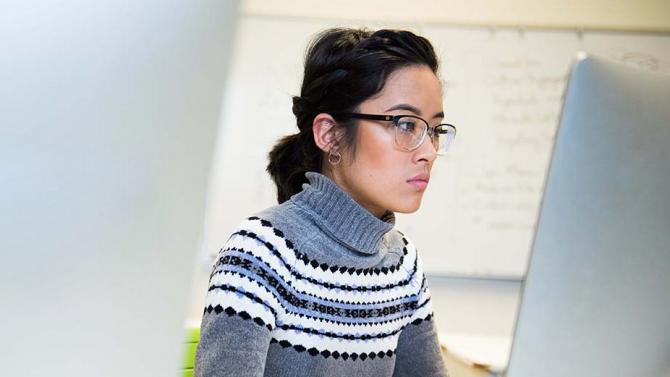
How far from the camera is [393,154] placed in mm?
957

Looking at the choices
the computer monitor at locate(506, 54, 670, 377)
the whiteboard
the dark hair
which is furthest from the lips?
the whiteboard

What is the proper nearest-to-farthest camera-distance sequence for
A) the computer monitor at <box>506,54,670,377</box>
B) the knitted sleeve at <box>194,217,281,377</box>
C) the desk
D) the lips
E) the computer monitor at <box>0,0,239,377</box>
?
the computer monitor at <box>0,0,239,377</box>, the computer monitor at <box>506,54,670,377</box>, the knitted sleeve at <box>194,217,281,377</box>, the lips, the desk

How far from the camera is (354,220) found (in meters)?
0.95

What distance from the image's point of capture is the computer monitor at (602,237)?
46 centimetres

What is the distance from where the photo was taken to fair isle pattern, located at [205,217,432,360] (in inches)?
31.7

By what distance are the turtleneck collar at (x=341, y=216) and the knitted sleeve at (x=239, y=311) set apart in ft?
0.38

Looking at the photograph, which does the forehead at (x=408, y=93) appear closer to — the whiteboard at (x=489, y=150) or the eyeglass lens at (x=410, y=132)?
the eyeglass lens at (x=410, y=132)

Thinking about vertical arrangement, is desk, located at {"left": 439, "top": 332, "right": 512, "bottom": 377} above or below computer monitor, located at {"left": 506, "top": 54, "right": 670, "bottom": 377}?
below

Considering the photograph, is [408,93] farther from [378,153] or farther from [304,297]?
[304,297]

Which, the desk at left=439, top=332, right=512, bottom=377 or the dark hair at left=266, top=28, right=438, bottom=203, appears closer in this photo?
the dark hair at left=266, top=28, right=438, bottom=203

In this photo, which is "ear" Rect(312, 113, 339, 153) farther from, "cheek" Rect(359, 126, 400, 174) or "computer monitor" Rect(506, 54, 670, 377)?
"computer monitor" Rect(506, 54, 670, 377)

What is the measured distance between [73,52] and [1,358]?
113 millimetres

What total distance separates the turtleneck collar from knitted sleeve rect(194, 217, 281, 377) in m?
0.11

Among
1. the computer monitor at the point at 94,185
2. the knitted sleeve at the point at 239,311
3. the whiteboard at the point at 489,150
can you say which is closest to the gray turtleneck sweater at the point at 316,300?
the knitted sleeve at the point at 239,311
